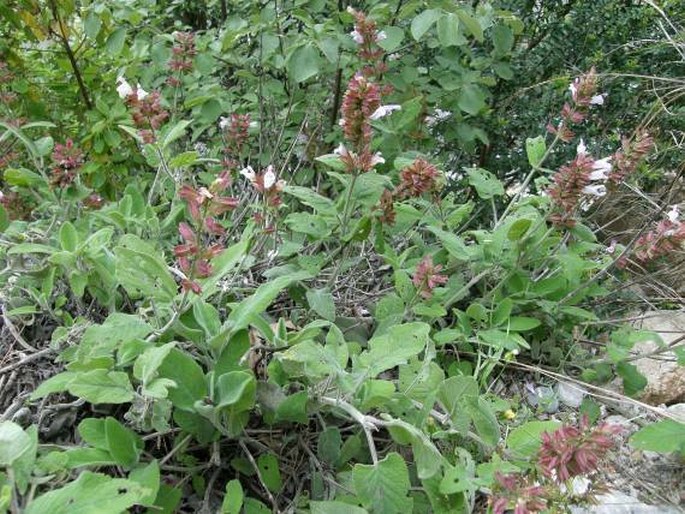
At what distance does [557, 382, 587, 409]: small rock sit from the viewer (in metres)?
1.99

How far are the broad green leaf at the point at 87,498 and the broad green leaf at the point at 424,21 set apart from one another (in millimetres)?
1695

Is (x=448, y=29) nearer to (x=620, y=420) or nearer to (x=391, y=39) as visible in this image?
(x=391, y=39)

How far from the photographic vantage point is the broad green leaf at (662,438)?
1573mm

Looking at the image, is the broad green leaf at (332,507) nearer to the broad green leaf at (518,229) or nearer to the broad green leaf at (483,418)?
the broad green leaf at (483,418)

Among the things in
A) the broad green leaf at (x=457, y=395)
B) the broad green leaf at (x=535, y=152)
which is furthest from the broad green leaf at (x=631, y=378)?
the broad green leaf at (x=457, y=395)

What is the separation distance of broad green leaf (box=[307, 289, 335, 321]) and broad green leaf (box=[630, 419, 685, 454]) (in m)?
0.77

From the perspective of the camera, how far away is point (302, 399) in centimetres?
140

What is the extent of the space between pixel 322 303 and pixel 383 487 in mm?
556

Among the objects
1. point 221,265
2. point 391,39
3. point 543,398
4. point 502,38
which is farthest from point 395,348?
point 502,38

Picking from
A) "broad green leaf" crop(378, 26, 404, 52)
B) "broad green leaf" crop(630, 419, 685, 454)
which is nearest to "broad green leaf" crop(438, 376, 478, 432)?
"broad green leaf" crop(630, 419, 685, 454)

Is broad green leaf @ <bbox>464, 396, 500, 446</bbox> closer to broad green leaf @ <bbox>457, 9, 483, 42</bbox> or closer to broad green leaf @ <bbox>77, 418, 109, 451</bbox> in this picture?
broad green leaf @ <bbox>77, 418, 109, 451</bbox>

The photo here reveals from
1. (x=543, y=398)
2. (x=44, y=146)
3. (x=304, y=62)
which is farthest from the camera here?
(x=304, y=62)

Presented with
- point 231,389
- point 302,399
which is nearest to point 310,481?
point 302,399

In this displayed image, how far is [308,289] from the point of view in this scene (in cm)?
182
